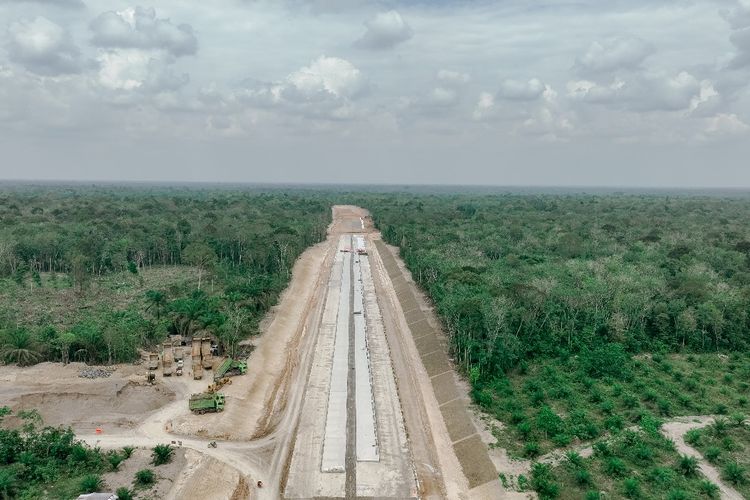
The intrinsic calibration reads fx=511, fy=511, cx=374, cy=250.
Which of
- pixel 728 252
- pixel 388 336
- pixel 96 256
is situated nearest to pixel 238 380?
pixel 388 336

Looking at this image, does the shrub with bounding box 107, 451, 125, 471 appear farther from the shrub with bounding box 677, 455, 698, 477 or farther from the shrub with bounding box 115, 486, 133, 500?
the shrub with bounding box 677, 455, 698, 477

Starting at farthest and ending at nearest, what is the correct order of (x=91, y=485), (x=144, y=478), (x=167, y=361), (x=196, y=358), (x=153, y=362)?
(x=196, y=358) → (x=167, y=361) → (x=153, y=362) → (x=144, y=478) → (x=91, y=485)

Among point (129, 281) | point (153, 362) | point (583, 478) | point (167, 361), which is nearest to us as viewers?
point (583, 478)

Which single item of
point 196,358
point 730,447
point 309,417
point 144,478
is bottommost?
point 309,417

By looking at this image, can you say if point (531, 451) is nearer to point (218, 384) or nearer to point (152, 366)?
point (218, 384)

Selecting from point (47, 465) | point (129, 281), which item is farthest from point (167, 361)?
point (129, 281)

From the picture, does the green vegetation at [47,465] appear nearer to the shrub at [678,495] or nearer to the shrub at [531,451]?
the shrub at [531,451]

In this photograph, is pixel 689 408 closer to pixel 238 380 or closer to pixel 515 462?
pixel 515 462
